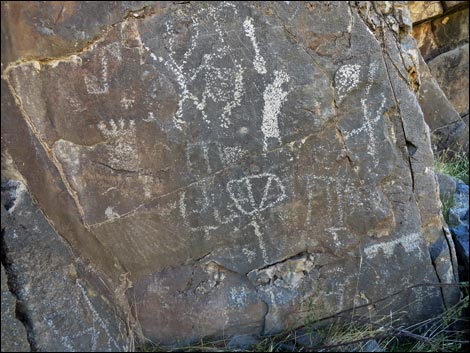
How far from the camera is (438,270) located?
238 cm

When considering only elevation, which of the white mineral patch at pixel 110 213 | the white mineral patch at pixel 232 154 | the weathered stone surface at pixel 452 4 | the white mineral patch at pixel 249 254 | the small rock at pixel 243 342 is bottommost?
the small rock at pixel 243 342

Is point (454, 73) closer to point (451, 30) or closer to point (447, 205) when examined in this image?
point (451, 30)

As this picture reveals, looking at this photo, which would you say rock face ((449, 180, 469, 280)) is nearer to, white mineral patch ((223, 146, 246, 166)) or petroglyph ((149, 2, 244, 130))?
white mineral patch ((223, 146, 246, 166))


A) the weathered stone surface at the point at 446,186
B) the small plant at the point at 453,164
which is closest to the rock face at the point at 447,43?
the small plant at the point at 453,164

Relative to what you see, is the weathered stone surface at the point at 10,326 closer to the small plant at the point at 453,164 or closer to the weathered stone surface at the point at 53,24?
the weathered stone surface at the point at 53,24

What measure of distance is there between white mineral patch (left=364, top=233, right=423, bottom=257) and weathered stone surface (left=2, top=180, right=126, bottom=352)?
115 cm

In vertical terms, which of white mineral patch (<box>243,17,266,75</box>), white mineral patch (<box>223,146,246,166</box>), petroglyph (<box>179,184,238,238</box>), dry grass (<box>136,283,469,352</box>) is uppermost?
white mineral patch (<box>243,17,266,75</box>)

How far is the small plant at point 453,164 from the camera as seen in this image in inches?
158

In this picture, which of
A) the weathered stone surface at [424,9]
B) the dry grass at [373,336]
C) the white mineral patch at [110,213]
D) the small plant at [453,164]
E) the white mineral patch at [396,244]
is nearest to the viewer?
the white mineral patch at [110,213]

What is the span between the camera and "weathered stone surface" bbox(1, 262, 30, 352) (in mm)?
1737

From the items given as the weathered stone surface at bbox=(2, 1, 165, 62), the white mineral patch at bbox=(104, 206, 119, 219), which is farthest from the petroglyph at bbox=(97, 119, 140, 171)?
the weathered stone surface at bbox=(2, 1, 165, 62)

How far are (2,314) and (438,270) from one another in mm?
1844

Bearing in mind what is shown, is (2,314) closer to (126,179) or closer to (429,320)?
(126,179)

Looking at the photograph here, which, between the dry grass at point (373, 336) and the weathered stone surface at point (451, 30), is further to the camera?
the weathered stone surface at point (451, 30)
